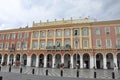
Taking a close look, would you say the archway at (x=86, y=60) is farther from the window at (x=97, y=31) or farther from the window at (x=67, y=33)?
the window at (x=67, y=33)

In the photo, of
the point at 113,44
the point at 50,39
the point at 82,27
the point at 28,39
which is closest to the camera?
the point at 113,44

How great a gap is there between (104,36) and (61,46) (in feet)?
41.3

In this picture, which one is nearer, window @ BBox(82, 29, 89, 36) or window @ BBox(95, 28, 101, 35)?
window @ BBox(95, 28, 101, 35)

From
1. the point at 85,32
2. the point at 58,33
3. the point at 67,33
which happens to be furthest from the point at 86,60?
the point at 58,33

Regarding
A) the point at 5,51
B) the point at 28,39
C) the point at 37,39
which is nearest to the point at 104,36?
the point at 37,39

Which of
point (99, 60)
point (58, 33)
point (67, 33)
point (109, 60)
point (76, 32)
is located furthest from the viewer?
point (58, 33)

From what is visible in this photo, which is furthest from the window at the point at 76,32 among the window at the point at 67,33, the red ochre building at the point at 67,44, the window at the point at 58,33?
the window at the point at 58,33

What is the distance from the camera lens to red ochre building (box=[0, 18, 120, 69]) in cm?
3991

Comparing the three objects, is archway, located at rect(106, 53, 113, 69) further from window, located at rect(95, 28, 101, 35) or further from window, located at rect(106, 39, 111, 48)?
window, located at rect(95, 28, 101, 35)

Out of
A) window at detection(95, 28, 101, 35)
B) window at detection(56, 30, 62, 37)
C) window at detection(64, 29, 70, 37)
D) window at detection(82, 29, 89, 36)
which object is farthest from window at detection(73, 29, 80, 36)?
window at detection(95, 28, 101, 35)

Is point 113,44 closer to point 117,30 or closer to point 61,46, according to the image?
point 117,30

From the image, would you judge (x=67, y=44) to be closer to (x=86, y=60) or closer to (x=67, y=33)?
(x=67, y=33)

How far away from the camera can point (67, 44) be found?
142 feet

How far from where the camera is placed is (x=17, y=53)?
49281 mm
